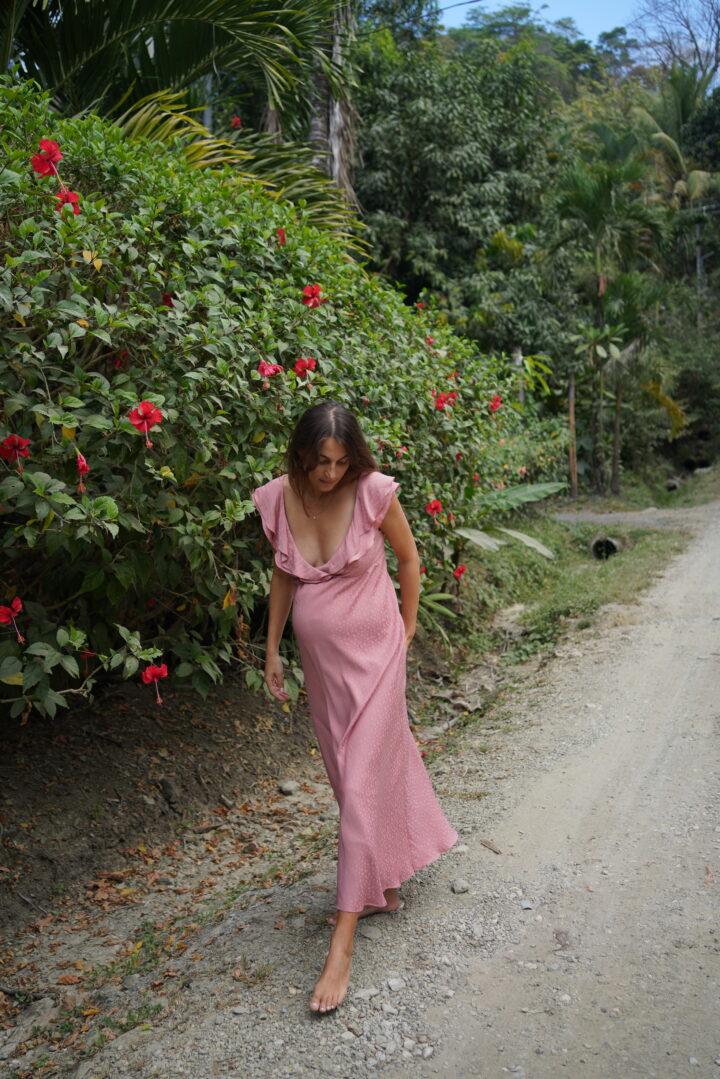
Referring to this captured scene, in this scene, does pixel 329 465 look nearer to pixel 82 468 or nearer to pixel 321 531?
pixel 321 531

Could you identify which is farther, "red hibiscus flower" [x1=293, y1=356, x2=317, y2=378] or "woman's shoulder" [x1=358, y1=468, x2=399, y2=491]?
"red hibiscus flower" [x1=293, y1=356, x2=317, y2=378]

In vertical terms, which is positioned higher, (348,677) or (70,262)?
(70,262)

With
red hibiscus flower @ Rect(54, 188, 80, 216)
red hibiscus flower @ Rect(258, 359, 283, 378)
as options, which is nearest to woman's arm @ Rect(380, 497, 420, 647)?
red hibiscus flower @ Rect(258, 359, 283, 378)

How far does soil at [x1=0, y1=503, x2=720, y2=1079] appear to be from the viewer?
250 cm

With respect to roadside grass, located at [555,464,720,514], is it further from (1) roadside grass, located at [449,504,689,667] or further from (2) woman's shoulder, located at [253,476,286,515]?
(2) woman's shoulder, located at [253,476,286,515]

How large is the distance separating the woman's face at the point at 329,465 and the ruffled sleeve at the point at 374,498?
0.09 meters

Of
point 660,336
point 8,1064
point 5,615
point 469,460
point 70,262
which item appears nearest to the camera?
point 8,1064

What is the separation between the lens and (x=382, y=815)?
114 inches

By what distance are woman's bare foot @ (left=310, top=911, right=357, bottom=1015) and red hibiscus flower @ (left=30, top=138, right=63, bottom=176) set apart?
271 cm

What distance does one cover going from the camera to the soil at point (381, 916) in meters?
2.50

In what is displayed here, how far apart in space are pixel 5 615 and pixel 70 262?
135cm

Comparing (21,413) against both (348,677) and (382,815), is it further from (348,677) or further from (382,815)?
(382,815)

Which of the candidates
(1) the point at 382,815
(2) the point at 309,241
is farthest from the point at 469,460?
(1) the point at 382,815

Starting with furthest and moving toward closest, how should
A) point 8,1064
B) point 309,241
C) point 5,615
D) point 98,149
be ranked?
1. point 309,241
2. point 98,149
3. point 5,615
4. point 8,1064
